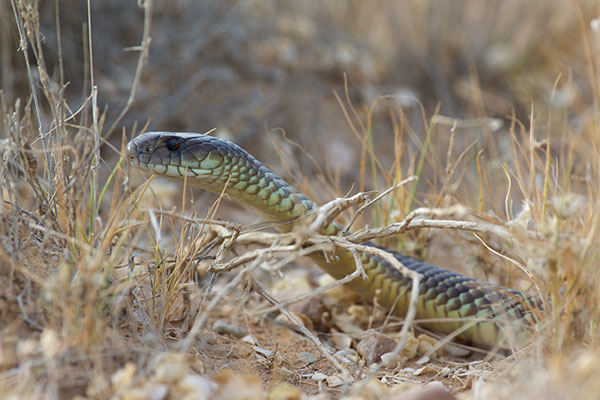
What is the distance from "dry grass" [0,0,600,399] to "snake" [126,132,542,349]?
103 millimetres

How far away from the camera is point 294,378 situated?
2164mm

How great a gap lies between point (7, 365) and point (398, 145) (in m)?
1.96

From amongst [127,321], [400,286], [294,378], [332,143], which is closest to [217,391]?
[127,321]

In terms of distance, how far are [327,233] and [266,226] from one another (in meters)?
0.27

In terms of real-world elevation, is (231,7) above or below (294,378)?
above

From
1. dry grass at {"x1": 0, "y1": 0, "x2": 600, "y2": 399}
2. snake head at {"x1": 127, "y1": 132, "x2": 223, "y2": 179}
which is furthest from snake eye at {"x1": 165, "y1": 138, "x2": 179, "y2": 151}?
dry grass at {"x1": 0, "y1": 0, "x2": 600, "y2": 399}

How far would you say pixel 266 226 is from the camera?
2.41 metres

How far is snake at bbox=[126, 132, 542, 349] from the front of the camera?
7.88 feet

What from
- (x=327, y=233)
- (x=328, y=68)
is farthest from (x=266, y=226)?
(x=328, y=68)

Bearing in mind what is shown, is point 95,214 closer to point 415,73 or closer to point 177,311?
point 177,311

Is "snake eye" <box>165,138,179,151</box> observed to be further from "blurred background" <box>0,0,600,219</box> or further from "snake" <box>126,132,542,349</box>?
"blurred background" <box>0,0,600,219</box>

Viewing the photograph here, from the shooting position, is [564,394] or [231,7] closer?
[564,394]

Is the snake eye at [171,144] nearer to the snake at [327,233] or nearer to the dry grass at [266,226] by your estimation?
the snake at [327,233]

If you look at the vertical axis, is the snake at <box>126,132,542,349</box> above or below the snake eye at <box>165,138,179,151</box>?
below
